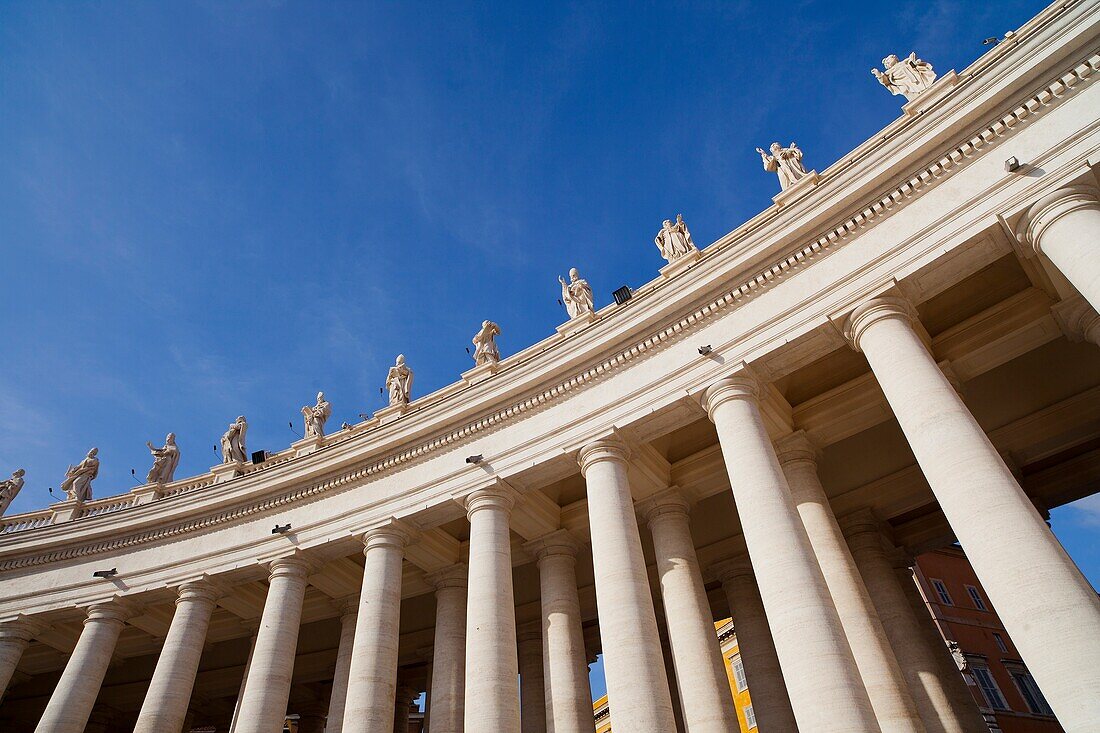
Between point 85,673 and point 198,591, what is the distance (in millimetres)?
5118

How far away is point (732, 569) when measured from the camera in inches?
1220

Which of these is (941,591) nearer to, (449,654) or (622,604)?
(449,654)

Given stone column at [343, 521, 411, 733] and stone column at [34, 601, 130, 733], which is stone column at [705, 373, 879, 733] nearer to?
stone column at [343, 521, 411, 733]

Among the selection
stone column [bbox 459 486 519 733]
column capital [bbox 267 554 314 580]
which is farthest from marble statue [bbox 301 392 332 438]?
stone column [bbox 459 486 519 733]

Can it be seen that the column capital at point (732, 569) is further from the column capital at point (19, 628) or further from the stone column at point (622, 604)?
the column capital at point (19, 628)

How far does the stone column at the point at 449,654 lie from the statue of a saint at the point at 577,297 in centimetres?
1199

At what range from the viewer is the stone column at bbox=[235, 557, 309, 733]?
2553 cm

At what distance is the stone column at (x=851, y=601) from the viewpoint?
19875mm

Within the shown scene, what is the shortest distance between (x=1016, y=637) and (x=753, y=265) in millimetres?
13203

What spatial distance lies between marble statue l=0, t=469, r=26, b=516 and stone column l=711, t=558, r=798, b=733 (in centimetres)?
3684

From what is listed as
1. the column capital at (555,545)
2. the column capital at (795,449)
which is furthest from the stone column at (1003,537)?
the column capital at (555,545)

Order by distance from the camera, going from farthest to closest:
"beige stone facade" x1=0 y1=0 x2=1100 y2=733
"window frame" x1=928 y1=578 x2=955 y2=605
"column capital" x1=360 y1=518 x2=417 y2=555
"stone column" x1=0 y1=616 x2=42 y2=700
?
"window frame" x1=928 y1=578 x2=955 y2=605 < "stone column" x1=0 y1=616 x2=42 y2=700 < "column capital" x1=360 y1=518 x2=417 y2=555 < "beige stone facade" x1=0 y1=0 x2=1100 y2=733

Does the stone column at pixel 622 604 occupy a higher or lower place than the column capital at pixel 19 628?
lower

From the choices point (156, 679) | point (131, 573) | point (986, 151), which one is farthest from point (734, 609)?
point (131, 573)
